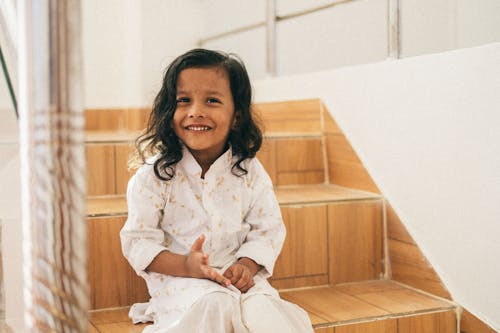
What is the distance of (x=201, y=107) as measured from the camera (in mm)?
1325

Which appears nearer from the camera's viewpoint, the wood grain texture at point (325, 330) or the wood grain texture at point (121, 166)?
the wood grain texture at point (325, 330)

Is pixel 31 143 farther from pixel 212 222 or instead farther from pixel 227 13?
pixel 227 13

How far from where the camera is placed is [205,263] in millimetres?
1181

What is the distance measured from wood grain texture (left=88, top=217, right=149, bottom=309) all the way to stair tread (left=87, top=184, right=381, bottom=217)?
Answer: 1.3 inches

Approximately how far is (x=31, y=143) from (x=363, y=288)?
4.60 ft

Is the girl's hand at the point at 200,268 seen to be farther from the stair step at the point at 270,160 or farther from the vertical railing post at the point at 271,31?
the vertical railing post at the point at 271,31

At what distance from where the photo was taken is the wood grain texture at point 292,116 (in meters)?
2.17

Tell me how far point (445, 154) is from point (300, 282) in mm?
Answer: 506

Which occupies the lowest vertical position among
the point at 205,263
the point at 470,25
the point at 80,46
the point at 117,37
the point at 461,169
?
the point at 205,263

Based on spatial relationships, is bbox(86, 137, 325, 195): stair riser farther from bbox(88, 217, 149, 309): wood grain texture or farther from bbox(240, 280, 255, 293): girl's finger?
bbox(240, 280, 255, 293): girl's finger

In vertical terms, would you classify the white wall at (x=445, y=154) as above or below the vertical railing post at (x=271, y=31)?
below

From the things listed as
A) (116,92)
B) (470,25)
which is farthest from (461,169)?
(116,92)

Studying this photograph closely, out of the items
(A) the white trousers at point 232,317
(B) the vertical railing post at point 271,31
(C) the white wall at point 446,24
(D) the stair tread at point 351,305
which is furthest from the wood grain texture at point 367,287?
(B) the vertical railing post at point 271,31

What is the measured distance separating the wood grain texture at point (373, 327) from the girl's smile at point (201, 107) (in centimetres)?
51
